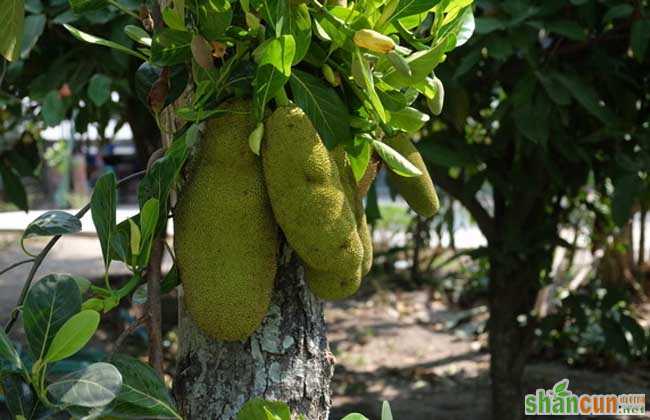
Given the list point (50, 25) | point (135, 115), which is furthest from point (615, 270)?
point (50, 25)

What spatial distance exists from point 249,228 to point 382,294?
3.54 metres

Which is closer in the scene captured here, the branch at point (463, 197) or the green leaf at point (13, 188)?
the branch at point (463, 197)

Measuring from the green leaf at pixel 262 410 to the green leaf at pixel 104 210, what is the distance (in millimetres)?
182

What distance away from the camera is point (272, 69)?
0.69 m

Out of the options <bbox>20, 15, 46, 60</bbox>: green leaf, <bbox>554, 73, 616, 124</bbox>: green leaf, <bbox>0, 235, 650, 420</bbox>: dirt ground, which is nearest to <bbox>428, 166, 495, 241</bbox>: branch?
<bbox>554, 73, 616, 124</bbox>: green leaf

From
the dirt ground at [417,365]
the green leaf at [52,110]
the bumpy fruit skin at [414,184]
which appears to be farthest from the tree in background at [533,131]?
the green leaf at [52,110]

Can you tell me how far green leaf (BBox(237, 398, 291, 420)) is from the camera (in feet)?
2.26

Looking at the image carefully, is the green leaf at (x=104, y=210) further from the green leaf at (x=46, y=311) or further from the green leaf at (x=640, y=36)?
the green leaf at (x=640, y=36)

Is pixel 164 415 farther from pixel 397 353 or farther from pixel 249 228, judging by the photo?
pixel 397 353

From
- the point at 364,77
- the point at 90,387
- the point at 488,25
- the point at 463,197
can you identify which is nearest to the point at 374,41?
the point at 364,77

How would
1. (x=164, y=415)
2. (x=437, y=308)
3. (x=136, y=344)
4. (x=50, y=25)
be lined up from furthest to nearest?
(x=437, y=308), (x=136, y=344), (x=50, y=25), (x=164, y=415)

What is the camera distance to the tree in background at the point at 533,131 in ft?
4.96

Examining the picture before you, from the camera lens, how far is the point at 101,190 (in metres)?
0.73

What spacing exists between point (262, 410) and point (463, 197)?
53.1 inches
